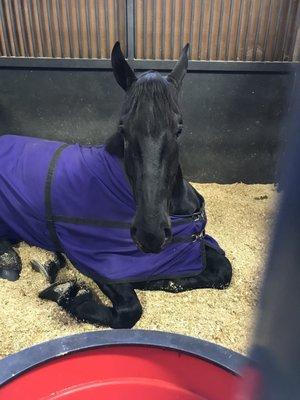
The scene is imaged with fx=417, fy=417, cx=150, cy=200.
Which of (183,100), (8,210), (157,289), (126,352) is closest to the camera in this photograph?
(126,352)

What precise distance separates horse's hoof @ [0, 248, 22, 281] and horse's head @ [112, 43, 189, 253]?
0.88m

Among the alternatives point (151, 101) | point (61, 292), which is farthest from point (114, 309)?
point (151, 101)

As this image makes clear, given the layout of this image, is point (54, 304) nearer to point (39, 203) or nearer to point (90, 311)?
point (90, 311)

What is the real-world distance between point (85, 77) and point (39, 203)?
49.1 inches

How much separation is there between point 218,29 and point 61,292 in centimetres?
197

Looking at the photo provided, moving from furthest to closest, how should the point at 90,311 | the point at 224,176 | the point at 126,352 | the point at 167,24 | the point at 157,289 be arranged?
the point at 224,176 → the point at 167,24 → the point at 157,289 → the point at 90,311 → the point at 126,352

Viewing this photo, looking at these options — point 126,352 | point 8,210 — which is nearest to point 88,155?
point 8,210

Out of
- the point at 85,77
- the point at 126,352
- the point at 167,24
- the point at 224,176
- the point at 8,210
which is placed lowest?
the point at 224,176

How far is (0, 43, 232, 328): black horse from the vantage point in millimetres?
1404

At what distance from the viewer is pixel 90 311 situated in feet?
5.74

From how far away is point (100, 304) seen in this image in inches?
71.1

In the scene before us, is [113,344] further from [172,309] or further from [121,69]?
[121,69]

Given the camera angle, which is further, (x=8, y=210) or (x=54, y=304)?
(x=8, y=210)

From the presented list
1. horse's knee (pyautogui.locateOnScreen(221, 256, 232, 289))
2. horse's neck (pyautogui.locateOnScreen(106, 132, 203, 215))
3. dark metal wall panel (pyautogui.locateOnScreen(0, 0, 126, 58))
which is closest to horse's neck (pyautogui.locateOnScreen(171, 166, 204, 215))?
horse's neck (pyautogui.locateOnScreen(106, 132, 203, 215))
